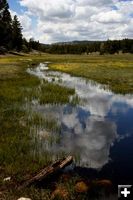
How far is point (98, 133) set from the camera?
62.5ft

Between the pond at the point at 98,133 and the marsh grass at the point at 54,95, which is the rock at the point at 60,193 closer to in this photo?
the pond at the point at 98,133

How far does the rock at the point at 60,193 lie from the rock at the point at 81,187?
402 mm

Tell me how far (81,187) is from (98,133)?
7.73 metres

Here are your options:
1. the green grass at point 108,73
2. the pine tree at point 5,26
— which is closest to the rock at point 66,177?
the green grass at point 108,73

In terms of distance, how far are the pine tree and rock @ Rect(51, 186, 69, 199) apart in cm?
9541

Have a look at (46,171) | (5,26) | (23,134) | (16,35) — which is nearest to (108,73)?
(23,134)

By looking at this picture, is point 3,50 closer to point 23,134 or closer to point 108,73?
point 108,73

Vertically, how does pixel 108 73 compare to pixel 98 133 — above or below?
above

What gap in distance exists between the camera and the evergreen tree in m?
119

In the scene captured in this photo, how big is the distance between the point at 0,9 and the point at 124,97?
86.7 m

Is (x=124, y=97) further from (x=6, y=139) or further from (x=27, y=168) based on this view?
(x=27, y=168)

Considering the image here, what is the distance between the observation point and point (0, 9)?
110 m

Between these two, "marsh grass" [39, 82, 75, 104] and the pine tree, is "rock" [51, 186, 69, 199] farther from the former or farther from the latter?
the pine tree

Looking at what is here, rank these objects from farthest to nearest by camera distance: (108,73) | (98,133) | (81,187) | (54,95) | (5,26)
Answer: (5,26) → (108,73) → (54,95) → (98,133) → (81,187)
